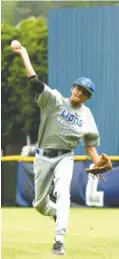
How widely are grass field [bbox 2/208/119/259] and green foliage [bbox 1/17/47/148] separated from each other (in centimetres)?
3244

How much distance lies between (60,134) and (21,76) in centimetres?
3960

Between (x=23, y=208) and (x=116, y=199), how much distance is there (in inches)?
72.0

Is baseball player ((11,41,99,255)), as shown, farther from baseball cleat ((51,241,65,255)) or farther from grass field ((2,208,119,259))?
grass field ((2,208,119,259))

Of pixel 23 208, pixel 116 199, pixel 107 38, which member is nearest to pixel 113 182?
pixel 116 199

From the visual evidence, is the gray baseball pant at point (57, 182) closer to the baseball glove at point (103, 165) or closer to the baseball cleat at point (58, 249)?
the baseball cleat at point (58, 249)

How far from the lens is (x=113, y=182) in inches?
684

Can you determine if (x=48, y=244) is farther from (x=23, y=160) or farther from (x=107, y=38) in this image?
(x=107, y=38)

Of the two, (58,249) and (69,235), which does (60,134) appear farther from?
(69,235)

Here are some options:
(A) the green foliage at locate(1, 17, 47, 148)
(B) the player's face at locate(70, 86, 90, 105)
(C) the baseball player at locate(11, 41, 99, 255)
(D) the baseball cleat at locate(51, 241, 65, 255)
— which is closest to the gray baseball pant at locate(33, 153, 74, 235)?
(C) the baseball player at locate(11, 41, 99, 255)

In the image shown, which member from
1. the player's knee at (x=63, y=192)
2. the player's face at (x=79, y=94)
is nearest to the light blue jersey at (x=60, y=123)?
the player's face at (x=79, y=94)

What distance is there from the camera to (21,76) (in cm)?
4844

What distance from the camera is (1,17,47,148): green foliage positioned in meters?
48.4

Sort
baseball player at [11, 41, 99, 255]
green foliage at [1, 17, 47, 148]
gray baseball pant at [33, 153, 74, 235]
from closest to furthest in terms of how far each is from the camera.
A: 1. gray baseball pant at [33, 153, 74, 235]
2. baseball player at [11, 41, 99, 255]
3. green foliage at [1, 17, 47, 148]

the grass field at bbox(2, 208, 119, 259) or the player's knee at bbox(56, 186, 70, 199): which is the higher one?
the player's knee at bbox(56, 186, 70, 199)
